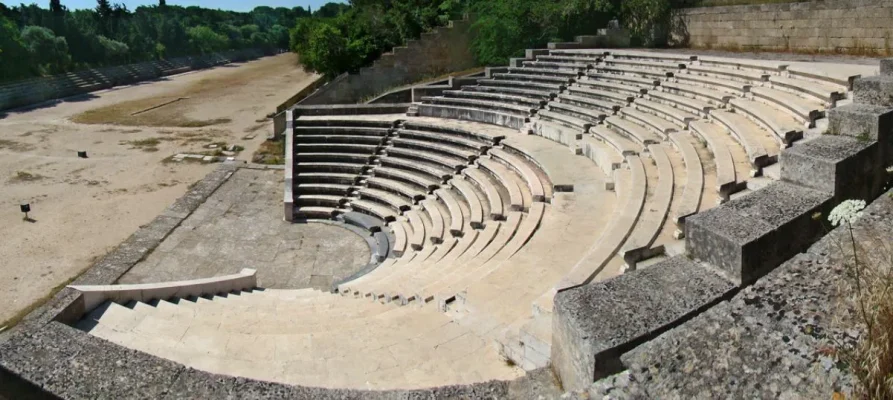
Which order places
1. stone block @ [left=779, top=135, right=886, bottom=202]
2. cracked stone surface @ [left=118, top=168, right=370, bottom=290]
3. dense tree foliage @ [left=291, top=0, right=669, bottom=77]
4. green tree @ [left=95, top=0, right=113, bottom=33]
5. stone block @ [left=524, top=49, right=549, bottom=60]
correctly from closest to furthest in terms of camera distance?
stone block @ [left=779, top=135, right=886, bottom=202] → cracked stone surface @ [left=118, top=168, right=370, bottom=290] → stone block @ [left=524, top=49, right=549, bottom=60] → dense tree foliage @ [left=291, top=0, right=669, bottom=77] → green tree @ [left=95, top=0, right=113, bottom=33]

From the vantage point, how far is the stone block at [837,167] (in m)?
5.35

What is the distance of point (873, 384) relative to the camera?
8.54 feet

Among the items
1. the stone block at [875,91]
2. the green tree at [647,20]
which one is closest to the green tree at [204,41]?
the green tree at [647,20]

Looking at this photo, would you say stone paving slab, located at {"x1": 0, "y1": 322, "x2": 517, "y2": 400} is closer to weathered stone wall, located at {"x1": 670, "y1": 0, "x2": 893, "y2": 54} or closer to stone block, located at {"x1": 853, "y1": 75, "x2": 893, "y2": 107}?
stone block, located at {"x1": 853, "y1": 75, "x2": 893, "y2": 107}

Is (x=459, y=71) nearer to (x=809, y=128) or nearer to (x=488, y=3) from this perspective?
(x=488, y=3)

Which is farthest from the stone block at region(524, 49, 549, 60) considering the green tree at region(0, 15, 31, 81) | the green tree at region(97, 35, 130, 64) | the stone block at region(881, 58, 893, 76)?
the green tree at region(97, 35, 130, 64)

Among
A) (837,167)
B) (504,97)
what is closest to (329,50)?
(504,97)

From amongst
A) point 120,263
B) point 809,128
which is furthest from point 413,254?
point 809,128

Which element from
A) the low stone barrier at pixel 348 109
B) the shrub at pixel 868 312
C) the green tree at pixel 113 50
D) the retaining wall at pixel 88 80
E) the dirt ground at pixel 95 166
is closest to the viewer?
the shrub at pixel 868 312

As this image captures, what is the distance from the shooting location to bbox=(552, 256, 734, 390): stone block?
3.62 metres

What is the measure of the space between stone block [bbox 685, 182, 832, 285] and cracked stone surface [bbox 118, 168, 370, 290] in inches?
322

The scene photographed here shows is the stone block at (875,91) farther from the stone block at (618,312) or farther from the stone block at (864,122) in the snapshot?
the stone block at (618,312)

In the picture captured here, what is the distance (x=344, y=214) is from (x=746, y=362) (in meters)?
12.9

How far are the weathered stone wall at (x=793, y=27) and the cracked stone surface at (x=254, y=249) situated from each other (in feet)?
39.3
